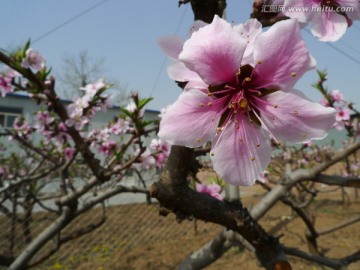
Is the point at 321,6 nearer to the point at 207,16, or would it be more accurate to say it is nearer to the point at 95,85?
the point at 207,16

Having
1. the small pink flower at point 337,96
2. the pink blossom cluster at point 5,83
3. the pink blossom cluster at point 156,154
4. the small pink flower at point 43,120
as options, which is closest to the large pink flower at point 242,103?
the pink blossom cluster at point 156,154

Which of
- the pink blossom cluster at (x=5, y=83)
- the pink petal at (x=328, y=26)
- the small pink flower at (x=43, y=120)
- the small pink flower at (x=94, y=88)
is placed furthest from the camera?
the small pink flower at (x=43, y=120)

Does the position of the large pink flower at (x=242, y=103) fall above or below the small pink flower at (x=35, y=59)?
below

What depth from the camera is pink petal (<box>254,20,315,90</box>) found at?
58 cm

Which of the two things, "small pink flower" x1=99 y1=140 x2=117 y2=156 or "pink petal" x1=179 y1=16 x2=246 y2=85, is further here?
"small pink flower" x1=99 y1=140 x2=117 y2=156

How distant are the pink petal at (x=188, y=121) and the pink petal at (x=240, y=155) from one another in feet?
0.14

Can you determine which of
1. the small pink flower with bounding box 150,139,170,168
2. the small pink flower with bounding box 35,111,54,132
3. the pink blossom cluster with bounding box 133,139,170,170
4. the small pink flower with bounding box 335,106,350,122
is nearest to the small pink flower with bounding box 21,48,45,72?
the small pink flower with bounding box 35,111,54,132

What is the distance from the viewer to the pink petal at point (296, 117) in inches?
25.1

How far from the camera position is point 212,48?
0.62m

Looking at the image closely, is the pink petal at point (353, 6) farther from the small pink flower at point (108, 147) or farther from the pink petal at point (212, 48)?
the small pink flower at point (108, 147)

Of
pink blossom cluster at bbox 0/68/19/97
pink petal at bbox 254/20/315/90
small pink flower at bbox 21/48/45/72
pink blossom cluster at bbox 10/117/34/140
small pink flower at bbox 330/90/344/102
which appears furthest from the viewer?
small pink flower at bbox 330/90/344/102

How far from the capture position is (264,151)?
27.5 inches

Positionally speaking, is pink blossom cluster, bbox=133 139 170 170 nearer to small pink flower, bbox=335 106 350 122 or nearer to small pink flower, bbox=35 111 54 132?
small pink flower, bbox=35 111 54 132

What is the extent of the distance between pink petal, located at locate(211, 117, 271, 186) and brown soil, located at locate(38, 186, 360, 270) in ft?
10.8
